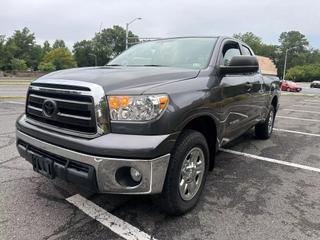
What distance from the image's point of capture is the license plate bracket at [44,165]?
282 cm

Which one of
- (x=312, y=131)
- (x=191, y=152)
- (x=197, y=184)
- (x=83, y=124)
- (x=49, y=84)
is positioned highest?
(x=49, y=84)

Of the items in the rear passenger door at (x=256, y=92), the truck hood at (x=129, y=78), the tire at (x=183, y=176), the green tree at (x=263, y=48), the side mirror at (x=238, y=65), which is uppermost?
the green tree at (x=263, y=48)

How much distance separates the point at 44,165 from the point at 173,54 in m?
2.07

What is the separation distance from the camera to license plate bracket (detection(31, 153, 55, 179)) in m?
2.82

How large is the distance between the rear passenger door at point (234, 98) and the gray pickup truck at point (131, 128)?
3.5 inches

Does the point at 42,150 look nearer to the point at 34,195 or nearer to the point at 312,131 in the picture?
the point at 34,195

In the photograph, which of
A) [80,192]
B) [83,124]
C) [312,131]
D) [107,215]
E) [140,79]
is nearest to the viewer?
[83,124]

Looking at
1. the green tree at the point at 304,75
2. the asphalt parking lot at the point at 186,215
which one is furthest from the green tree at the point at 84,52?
the asphalt parking lot at the point at 186,215

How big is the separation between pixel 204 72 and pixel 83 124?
1.45 m

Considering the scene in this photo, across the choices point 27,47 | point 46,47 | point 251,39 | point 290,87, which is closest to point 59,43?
point 46,47

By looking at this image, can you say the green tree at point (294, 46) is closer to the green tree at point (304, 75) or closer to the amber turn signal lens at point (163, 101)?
the green tree at point (304, 75)

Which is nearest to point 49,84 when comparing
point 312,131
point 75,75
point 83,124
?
point 75,75

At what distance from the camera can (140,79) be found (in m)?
2.88

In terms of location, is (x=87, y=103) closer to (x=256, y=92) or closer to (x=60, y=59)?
(x=256, y=92)
